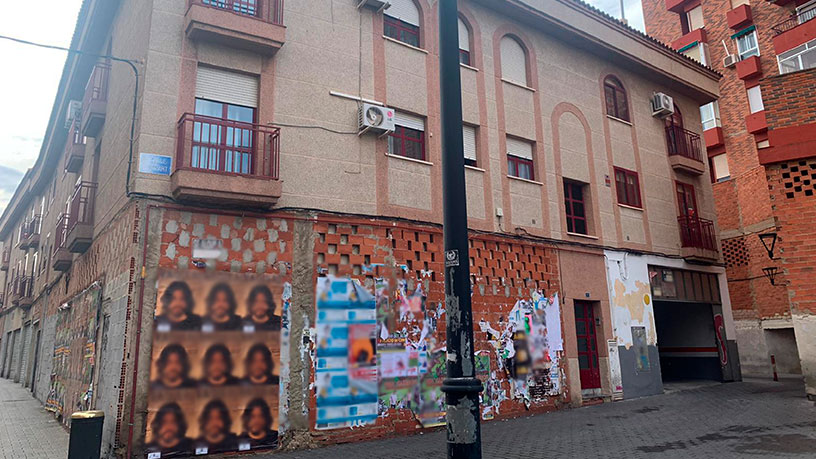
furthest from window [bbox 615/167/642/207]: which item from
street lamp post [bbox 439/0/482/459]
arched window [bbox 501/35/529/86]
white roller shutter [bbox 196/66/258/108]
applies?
street lamp post [bbox 439/0/482/459]

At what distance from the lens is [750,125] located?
24.0m

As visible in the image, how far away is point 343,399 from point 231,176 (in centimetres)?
428

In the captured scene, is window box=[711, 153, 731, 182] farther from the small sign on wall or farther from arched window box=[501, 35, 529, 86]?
the small sign on wall

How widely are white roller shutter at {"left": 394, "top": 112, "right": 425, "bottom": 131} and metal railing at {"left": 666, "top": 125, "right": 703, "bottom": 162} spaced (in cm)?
996

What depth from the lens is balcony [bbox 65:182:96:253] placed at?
11773 mm

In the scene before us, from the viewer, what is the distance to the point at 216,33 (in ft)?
29.2

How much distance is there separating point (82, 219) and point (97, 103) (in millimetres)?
2735

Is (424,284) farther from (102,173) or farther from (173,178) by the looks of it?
(102,173)

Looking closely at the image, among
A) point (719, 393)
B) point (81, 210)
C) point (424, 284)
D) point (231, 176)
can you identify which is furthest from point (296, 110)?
point (719, 393)

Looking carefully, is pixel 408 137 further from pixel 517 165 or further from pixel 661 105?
pixel 661 105

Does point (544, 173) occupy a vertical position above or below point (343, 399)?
above

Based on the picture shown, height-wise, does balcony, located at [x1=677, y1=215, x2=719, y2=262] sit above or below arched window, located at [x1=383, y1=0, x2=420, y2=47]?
below

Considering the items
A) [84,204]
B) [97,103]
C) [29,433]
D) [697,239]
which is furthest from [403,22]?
[697,239]

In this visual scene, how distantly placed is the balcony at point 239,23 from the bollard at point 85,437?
6.16 metres
